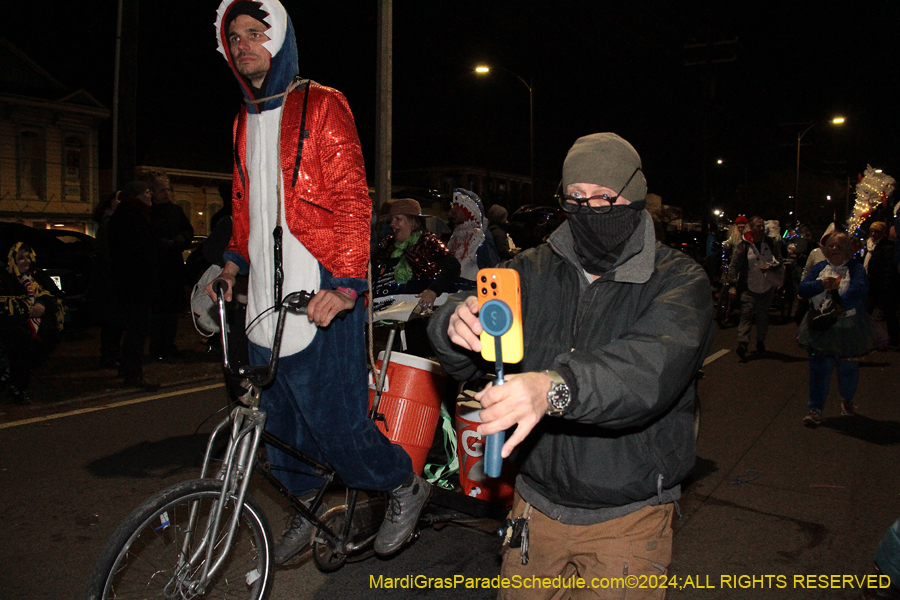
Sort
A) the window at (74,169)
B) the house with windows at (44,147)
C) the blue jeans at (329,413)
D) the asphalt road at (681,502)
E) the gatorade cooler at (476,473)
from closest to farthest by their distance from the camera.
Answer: the blue jeans at (329,413)
the asphalt road at (681,502)
the gatorade cooler at (476,473)
the house with windows at (44,147)
the window at (74,169)

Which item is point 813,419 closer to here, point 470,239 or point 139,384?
point 470,239

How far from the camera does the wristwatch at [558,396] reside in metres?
1.61

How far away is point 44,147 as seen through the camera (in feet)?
98.5

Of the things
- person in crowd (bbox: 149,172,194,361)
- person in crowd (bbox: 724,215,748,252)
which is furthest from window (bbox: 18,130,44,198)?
person in crowd (bbox: 724,215,748,252)

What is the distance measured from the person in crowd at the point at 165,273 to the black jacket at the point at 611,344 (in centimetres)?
760

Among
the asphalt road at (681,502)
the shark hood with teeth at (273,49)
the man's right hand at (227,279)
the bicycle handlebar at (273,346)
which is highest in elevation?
the shark hood with teeth at (273,49)

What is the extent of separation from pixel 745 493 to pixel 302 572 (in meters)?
3.01

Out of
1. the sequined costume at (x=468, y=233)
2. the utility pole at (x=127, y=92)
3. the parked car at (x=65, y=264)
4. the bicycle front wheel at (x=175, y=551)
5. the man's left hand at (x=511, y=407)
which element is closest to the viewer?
the man's left hand at (x=511, y=407)

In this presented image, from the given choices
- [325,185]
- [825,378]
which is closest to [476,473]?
[325,185]

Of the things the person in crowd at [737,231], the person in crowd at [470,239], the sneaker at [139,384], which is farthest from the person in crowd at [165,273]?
the person in crowd at [737,231]

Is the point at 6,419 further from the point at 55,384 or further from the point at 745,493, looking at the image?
the point at 745,493

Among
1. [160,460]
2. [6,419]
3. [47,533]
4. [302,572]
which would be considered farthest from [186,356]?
[302,572]

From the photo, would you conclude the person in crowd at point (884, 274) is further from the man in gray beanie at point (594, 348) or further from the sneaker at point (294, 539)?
the man in gray beanie at point (594, 348)

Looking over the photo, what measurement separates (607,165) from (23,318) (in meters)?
6.47
